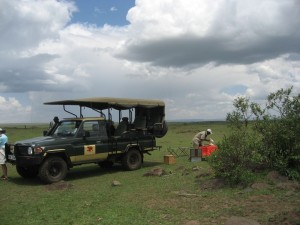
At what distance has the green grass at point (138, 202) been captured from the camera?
787 centimetres

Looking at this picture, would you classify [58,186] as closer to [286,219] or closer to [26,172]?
[26,172]

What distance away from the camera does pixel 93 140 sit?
1411cm

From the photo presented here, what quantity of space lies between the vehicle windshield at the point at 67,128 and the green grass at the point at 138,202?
1653 millimetres

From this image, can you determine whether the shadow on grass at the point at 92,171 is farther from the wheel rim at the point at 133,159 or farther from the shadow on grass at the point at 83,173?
the wheel rim at the point at 133,159

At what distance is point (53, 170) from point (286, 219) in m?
8.17

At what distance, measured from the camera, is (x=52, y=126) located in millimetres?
14867

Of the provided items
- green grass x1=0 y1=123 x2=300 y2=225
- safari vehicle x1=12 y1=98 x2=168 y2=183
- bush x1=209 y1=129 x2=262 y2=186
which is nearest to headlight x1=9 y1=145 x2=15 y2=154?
safari vehicle x1=12 y1=98 x2=168 y2=183

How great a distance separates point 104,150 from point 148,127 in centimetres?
282

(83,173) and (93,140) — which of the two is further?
(83,173)

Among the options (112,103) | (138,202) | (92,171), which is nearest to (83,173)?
(92,171)

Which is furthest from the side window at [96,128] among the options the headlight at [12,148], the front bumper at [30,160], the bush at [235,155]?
the bush at [235,155]

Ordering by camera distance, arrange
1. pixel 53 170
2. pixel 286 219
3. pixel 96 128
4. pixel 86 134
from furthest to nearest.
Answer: pixel 96 128, pixel 86 134, pixel 53 170, pixel 286 219

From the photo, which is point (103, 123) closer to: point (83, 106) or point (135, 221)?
point (83, 106)

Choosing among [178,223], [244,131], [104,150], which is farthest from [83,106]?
[178,223]
